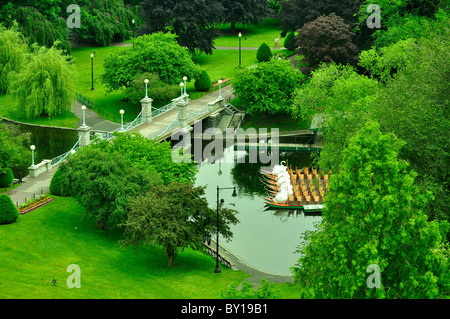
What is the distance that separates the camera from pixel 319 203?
2250 inches

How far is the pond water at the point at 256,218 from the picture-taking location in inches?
1882

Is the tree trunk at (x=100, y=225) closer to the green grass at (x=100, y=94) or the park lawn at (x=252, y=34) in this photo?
the green grass at (x=100, y=94)

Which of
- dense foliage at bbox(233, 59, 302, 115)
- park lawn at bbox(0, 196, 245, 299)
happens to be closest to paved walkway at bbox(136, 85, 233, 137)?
dense foliage at bbox(233, 59, 302, 115)

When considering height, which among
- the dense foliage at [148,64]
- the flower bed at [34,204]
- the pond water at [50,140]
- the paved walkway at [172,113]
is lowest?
the flower bed at [34,204]

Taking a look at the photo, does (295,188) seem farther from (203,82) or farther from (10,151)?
(203,82)

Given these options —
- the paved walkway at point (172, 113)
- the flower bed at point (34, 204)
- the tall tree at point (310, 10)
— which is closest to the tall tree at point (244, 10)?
the tall tree at point (310, 10)

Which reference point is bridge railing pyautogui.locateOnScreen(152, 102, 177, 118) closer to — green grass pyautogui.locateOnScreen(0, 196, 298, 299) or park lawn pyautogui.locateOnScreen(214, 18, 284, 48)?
green grass pyautogui.locateOnScreen(0, 196, 298, 299)

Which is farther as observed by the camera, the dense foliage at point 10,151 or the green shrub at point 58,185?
the dense foliage at point 10,151

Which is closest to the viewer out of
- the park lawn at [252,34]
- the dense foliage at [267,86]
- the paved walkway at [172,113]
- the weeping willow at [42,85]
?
the paved walkway at [172,113]

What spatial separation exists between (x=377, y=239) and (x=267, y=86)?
143 feet

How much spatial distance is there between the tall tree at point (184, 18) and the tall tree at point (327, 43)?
14902 mm

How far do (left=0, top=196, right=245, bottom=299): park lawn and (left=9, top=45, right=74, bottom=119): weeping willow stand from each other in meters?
24.2

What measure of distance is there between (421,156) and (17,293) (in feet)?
74.1

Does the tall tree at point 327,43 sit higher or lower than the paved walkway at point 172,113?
higher
